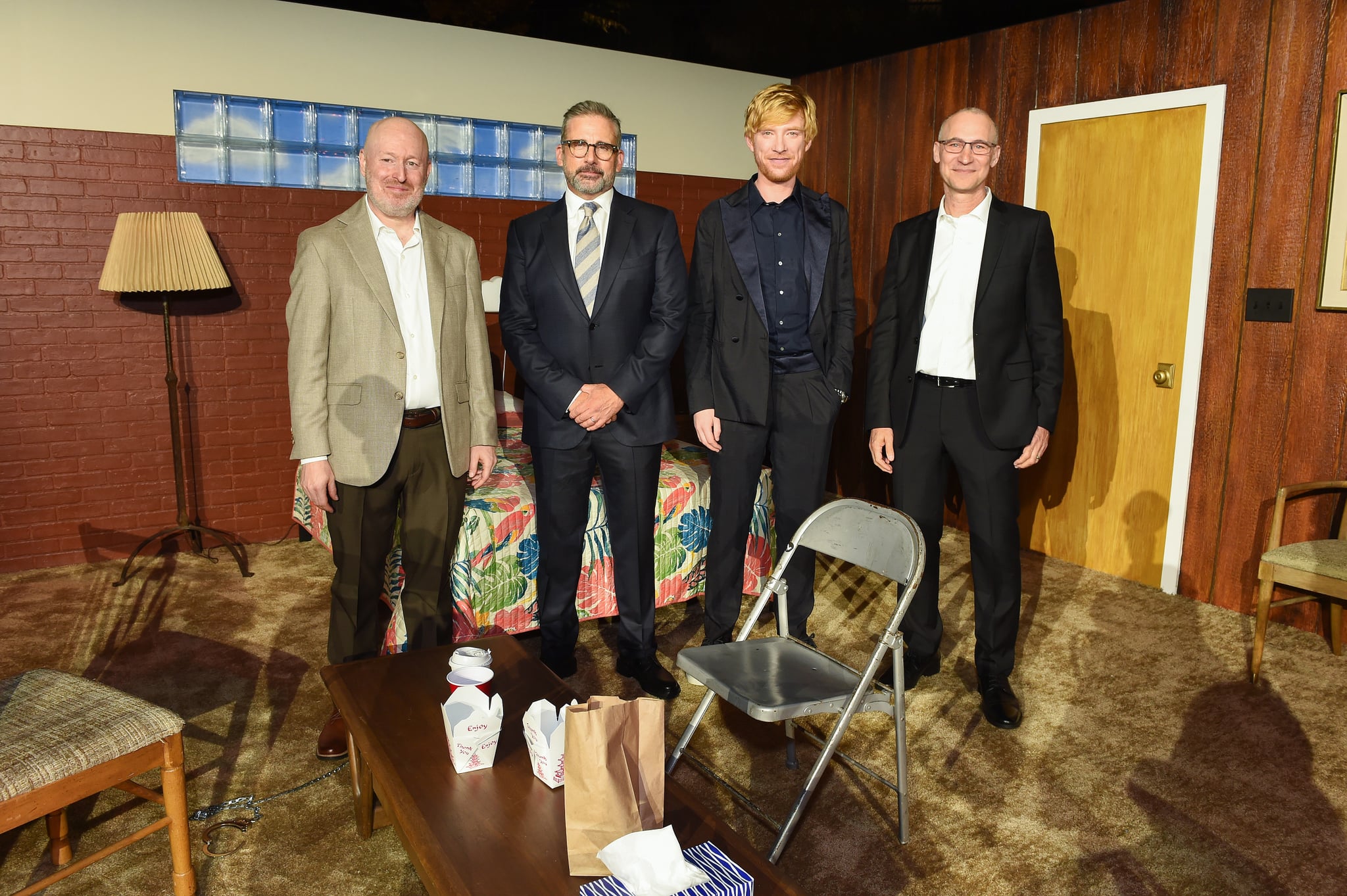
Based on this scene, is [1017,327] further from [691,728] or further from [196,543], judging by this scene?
[196,543]

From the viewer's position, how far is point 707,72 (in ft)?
20.3

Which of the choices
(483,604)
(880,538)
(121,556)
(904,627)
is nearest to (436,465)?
(483,604)

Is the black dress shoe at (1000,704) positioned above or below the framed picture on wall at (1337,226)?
below

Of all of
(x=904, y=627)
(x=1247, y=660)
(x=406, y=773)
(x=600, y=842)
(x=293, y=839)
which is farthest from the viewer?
(x=1247, y=660)

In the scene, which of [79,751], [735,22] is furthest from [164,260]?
[735,22]

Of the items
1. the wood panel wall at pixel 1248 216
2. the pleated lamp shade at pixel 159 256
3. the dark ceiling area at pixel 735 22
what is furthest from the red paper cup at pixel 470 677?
the dark ceiling area at pixel 735 22

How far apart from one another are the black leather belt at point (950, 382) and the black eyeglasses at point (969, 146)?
0.71 m

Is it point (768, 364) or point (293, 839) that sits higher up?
point (768, 364)

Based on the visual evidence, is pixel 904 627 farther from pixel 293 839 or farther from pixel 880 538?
pixel 293 839

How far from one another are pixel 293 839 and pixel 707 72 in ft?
17.3

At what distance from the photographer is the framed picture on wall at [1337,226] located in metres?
3.72

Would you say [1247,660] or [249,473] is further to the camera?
[249,473]

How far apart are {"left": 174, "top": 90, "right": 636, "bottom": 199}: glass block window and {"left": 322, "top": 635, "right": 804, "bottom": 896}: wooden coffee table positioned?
312 cm

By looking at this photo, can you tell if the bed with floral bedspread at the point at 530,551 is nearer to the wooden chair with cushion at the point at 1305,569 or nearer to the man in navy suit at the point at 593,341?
the man in navy suit at the point at 593,341
